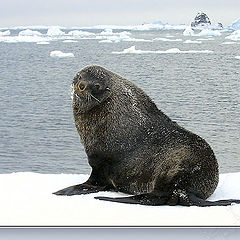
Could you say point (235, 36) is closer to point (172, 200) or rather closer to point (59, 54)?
point (59, 54)

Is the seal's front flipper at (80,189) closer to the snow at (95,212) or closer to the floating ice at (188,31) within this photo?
the snow at (95,212)

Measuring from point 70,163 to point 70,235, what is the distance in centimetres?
248

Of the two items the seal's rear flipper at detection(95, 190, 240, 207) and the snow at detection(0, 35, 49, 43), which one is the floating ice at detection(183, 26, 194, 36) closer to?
the snow at detection(0, 35, 49, 43)

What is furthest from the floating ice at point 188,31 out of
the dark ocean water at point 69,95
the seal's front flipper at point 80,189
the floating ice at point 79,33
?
the seal's front flipper at point 80,189

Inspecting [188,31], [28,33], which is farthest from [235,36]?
[28,33]

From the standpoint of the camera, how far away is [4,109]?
6.84 m

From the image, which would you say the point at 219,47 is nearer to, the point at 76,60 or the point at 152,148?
the point at 76,60

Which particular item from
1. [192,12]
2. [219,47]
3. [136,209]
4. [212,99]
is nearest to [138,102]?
[136,209]

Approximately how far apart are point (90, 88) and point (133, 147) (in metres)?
0.46

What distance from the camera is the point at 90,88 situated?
387 cm

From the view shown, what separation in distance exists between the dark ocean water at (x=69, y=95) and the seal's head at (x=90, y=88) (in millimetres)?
2042

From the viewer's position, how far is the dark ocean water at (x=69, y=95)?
246 inches

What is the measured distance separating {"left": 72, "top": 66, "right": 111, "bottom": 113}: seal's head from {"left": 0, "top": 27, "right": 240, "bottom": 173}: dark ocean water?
2042mm

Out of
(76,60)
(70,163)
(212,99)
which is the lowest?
(70,163)
